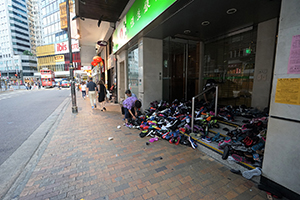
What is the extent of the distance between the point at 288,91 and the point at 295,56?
0.47m

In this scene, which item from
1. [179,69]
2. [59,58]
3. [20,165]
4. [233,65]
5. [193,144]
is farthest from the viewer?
[59,58]

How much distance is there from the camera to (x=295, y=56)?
1.88 metres

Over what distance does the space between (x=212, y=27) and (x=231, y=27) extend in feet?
2.57

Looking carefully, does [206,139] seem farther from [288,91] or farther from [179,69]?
[179,69]

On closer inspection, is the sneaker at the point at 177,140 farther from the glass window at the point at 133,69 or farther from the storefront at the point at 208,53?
the glass window at the point at 133,69

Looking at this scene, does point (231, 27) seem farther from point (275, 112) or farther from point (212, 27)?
point (275, 112)

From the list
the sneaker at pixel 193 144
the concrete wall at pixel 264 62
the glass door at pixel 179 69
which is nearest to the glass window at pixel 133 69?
the glass door at pixel 179 69

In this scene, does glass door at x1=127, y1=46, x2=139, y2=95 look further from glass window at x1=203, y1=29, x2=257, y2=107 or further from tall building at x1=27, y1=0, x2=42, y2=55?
tall building at x1=27, y1=0, x2=42, y2=55

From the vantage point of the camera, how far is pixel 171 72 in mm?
7363

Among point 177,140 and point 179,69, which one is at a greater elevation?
point 179,69

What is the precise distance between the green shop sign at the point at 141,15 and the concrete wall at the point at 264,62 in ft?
11.9

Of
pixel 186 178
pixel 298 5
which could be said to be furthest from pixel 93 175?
pixel 298 5

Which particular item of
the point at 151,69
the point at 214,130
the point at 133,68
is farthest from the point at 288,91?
the point at 133,68

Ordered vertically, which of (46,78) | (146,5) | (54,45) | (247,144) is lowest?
(247,144)
